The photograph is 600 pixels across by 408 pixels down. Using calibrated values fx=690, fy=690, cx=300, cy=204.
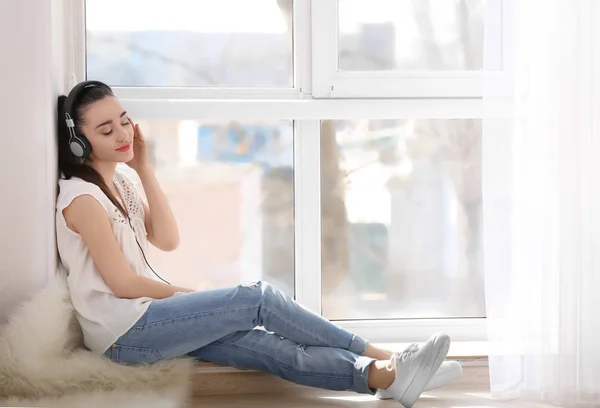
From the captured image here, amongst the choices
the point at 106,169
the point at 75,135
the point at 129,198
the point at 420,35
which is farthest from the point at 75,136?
the point at 420,35

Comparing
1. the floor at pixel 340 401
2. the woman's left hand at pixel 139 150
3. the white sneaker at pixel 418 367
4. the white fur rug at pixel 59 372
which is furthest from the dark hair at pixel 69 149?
the white sneaker at pixel 418 367

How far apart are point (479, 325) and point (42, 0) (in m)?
1.59

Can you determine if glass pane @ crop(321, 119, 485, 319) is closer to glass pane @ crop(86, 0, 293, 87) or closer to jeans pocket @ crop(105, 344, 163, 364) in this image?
glass pane @ crop(86, 0, 293, 87)

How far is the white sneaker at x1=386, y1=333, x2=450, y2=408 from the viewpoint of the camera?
1668 mm

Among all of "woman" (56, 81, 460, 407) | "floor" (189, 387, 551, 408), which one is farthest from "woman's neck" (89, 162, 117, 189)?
"floor" (189, 387, 551, 408)

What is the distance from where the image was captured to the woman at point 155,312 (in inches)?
67.2

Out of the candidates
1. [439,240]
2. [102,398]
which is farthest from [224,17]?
[102,398]

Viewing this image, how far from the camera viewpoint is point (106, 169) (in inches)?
73.2

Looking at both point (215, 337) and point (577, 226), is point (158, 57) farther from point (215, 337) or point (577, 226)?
point (577, 226)

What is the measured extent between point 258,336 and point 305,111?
2.25 ft

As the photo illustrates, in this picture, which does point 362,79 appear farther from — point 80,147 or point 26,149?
point 26,149

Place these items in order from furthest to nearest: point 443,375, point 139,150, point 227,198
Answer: point 227,198
point 139,150
point 443,375

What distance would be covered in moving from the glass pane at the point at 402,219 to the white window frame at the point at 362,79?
11cm

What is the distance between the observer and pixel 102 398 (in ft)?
5.17
